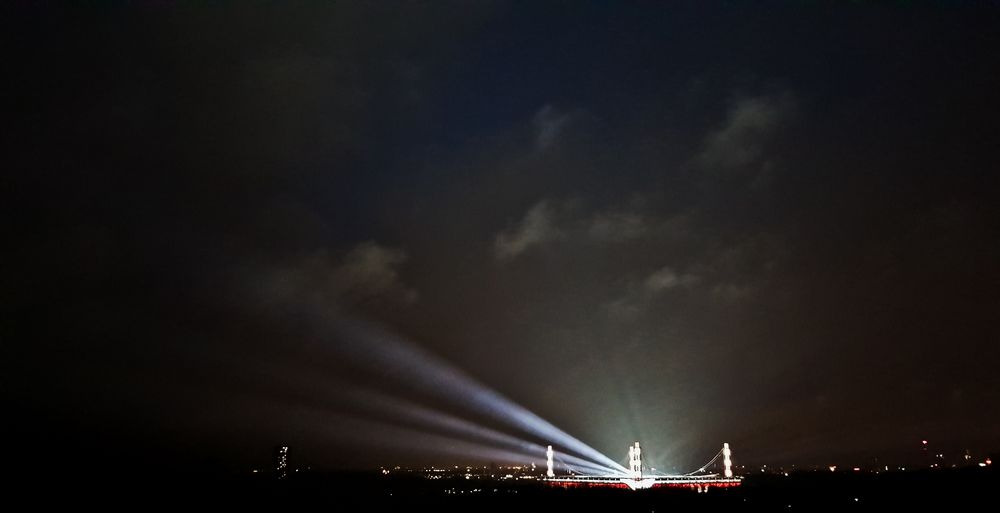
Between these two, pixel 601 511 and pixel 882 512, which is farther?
pixel 601 511

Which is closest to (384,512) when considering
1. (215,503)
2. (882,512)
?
(215,503)

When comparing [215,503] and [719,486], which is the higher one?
[215,503]

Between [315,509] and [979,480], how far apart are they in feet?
393

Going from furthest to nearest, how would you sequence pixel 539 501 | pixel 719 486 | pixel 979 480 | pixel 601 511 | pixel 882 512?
1. pixel 719 486
2. pixel 539 501
3. pixel 979 480
4. pixel 601 511
5. pixel 882 512

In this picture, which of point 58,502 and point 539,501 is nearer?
point 58,502

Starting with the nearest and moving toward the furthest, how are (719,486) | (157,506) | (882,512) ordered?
(882,512) < (157,506) < (719,486)

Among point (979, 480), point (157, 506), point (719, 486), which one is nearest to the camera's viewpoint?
point (157, 506)

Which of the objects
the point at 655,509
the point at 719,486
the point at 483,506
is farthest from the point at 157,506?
the point at 719,486

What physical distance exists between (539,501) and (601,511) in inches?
1166

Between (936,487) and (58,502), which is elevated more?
(58,502)

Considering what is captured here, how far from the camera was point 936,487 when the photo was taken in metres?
122


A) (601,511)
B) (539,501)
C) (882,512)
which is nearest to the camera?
(882,512)

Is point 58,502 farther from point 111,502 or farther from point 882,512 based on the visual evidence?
point 882,512

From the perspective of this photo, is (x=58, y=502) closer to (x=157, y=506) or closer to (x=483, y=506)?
(x=157, y=506)
